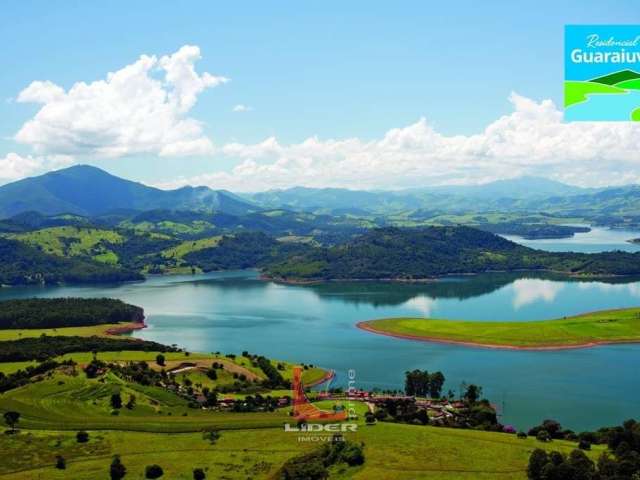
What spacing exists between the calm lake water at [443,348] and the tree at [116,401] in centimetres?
3408

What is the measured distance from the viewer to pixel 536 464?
5338cm

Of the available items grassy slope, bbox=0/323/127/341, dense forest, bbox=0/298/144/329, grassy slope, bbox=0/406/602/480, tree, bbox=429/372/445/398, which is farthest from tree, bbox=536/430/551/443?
dense forest, bbox=0/298/144/329

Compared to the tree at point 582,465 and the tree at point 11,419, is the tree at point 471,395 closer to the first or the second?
the tree at point 582,465

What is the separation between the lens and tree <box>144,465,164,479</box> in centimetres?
5588

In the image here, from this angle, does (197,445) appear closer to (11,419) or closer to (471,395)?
(11,419)

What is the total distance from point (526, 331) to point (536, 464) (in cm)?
8346

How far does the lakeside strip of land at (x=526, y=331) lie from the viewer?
418ft

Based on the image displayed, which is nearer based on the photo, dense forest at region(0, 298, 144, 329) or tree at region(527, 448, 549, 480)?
tree at region(527, 448, 549, 480)

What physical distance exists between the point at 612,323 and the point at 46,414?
109297 millimetres

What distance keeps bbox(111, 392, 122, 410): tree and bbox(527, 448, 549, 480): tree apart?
44823 millimetres

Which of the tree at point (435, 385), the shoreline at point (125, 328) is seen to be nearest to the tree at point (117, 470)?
the tree at point (435, 385)

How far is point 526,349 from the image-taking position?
4887 inches

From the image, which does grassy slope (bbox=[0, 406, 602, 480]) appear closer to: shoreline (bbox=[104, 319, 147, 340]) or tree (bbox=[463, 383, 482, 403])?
tree (bbox=[463, 383, 482, 403])

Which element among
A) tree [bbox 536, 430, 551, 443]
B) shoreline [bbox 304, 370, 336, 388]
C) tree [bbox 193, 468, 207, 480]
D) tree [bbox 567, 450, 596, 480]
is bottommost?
shoreline [bbox 304, 370, 336, 388]
